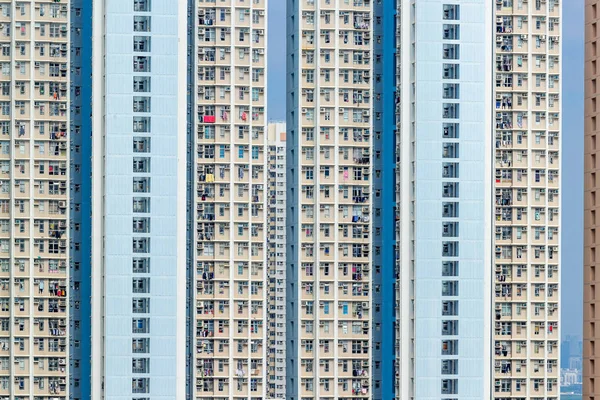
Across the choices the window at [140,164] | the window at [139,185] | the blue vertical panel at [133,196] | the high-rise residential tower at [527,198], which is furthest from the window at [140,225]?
the high-rise residential tower at [527,198]

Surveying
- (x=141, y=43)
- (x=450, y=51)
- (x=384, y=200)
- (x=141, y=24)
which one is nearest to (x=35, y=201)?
(x=141, y=43)

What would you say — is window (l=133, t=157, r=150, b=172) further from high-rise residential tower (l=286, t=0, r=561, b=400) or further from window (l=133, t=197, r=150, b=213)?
high-rise residential tower (l=286, t=0, r=561, b=400)

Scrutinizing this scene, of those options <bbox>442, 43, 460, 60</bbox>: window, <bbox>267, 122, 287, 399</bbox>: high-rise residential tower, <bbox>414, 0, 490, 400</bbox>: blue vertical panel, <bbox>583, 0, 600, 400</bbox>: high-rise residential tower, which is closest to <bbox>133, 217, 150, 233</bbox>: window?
<bbox>414, 0, 490, 400</bbox>: blue vertical panel

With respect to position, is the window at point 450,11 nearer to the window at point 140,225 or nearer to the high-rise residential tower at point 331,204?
the high-rise residential tower at point 331,204

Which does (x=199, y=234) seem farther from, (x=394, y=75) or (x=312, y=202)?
(x=394, y=75)

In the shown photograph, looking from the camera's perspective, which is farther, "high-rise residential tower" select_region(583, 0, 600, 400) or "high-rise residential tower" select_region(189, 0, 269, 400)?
"high-rise residential tower" select_region(189, 0, 269, 400)

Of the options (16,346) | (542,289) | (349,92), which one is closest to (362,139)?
(349,92)

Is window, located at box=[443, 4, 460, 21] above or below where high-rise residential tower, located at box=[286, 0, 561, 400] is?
above
